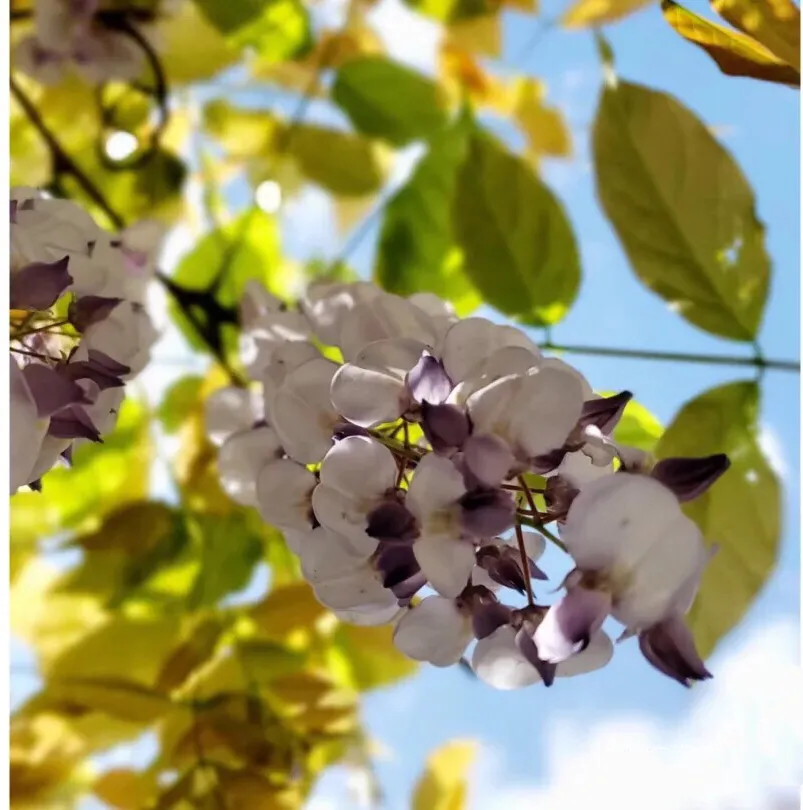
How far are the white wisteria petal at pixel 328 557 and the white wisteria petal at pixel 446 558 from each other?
3cm

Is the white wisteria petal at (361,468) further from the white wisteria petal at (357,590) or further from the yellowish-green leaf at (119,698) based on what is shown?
the yellowish-green leaf at (119,698)

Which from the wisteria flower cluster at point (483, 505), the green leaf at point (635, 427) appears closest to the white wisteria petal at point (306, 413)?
the wisteria flower cluster at point (483, 505)

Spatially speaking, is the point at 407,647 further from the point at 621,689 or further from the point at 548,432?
the point at 621,689

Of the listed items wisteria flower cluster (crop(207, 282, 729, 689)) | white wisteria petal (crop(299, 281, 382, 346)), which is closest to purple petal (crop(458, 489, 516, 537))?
wisteria flower cluster (crop(207, 282, 729, 689))

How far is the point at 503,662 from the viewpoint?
181 mm

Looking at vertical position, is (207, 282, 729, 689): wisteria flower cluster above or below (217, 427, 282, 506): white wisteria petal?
above

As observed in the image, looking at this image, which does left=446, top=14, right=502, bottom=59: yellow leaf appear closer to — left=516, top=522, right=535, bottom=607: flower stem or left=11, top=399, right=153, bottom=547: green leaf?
left=11, top=399, right=153, bottom=547: green leaf

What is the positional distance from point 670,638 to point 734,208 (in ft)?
0.62

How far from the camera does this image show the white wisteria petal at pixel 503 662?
7.0 inches

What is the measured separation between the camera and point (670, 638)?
16cm

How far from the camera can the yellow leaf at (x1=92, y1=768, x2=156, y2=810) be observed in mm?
431

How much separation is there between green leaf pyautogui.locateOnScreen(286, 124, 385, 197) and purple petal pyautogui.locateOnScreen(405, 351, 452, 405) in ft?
1.20

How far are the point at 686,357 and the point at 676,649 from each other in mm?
175

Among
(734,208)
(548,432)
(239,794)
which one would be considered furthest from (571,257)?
(239,794)
